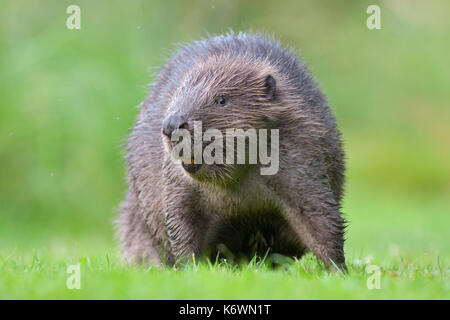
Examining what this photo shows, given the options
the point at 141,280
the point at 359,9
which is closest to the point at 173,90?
the point at 141,280

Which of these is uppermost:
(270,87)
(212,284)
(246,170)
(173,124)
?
(270,87)

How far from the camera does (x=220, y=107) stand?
4.59m

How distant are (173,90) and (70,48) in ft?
18.6

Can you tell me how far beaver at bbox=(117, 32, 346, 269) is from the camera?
4.60m

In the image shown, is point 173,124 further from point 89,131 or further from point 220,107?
point 89,131

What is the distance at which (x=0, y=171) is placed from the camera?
9.77 metres

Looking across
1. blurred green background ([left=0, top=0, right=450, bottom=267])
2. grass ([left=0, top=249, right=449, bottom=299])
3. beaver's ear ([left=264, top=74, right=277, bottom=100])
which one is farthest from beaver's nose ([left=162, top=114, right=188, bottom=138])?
blurred green background ([left=0, top=0, right=450, bottom=267])

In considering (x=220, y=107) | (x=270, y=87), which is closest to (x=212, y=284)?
(x=220, y=107)

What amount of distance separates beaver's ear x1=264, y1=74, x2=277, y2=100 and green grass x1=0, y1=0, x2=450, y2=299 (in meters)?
1.07

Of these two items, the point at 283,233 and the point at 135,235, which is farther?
the point at 135,235

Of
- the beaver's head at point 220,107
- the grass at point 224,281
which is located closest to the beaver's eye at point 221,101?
the beaver's head at point 220,107

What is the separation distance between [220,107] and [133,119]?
5708 mm

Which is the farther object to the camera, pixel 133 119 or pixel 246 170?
pixel 133 119

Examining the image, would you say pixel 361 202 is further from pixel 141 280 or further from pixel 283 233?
pixel 141 280
